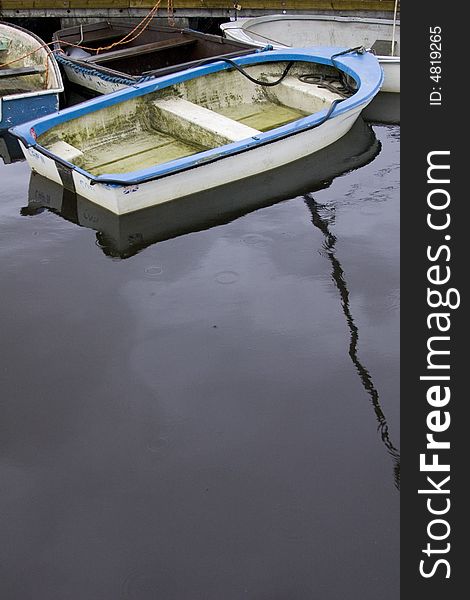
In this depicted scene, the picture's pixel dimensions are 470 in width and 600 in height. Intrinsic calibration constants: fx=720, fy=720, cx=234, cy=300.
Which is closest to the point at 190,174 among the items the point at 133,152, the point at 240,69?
the point at 133,152

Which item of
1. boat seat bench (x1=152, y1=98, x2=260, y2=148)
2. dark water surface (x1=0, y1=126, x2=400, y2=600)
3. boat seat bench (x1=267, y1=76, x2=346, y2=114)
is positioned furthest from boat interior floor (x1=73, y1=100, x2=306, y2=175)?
dark water surface (x1=0, y1=126, x2=400, y2=600)

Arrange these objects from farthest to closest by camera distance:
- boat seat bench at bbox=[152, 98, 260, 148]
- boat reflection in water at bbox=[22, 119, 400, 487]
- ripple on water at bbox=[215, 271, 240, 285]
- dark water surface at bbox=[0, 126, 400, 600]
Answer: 1. boat seat bench at bbox=[152, 98, 260, 148]
2. boat reflection in water at bbox=[22, 119, 400, 487]
3. ripple on water at bbox=[215, 271, 240, 285]
4. dark water surface at bbox=[0, 126, 400, 600]

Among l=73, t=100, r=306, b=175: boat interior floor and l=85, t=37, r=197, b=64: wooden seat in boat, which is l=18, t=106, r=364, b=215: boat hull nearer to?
l=73, t=100, r=306, b=175: boat interior floor

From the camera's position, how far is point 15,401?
5789 millimetres

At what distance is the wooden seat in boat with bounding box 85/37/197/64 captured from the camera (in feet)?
39.8

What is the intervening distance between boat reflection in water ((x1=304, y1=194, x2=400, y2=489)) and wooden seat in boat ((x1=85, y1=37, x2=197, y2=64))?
5.21 metres

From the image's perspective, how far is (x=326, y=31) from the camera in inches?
567

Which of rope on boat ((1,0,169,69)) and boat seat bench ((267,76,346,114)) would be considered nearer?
boat seat bench ((267,76,346,114))

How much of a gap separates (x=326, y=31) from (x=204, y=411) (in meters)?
11.0

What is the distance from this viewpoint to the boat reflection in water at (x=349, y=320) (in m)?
5.34

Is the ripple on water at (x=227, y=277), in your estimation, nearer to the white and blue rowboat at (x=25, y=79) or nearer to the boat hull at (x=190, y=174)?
the boat hull at (x=190, y=174)

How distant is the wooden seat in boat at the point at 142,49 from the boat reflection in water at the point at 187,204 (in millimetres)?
3686

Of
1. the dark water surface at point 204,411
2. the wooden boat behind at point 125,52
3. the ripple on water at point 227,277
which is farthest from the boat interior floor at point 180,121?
the ripple on water at point 227,277

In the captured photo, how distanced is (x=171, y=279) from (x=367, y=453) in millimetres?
2900
